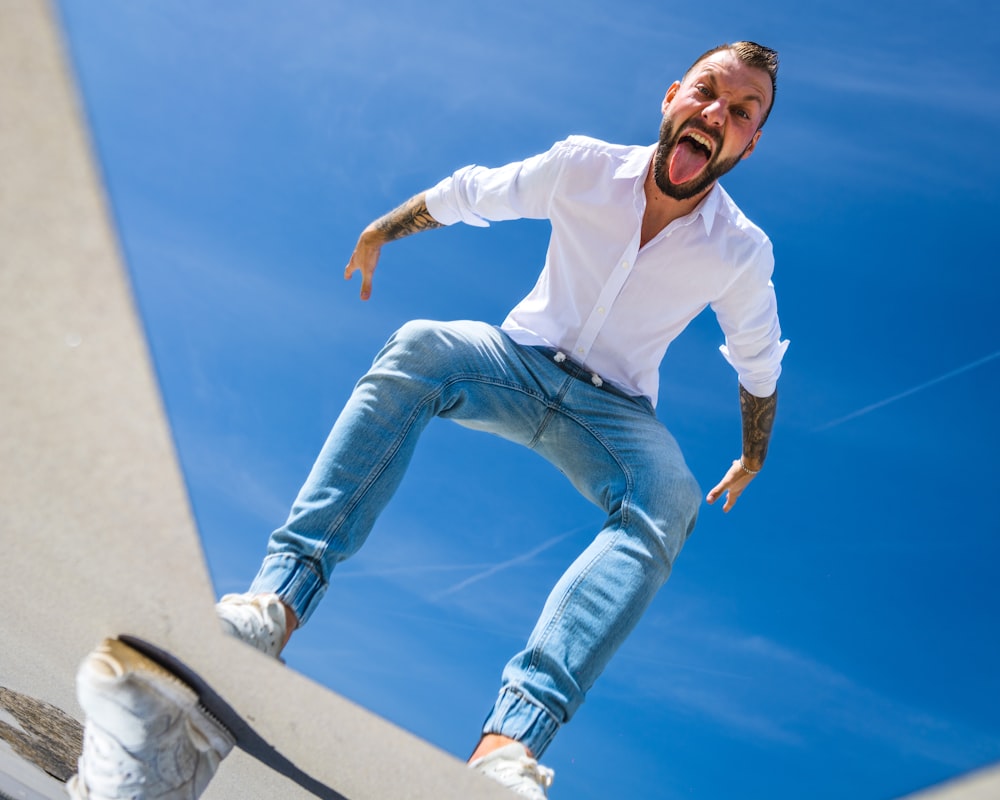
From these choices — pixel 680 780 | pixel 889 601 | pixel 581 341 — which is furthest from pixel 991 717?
pixel 581 341

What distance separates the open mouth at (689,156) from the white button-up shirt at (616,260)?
0.06m

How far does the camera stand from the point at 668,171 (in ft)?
7.26

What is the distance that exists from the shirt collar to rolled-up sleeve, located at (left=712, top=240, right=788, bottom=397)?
0.46 ft

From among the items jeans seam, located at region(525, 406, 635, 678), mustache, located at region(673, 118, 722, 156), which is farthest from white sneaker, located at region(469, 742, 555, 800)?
mustache, located at region(673, 118, 722, 156)

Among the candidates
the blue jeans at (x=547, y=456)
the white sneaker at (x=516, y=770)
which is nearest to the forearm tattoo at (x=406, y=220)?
the blue jeans at (x=547, y=456)

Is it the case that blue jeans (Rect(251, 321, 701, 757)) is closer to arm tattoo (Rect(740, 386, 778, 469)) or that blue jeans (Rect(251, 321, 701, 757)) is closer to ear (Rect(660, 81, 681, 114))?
arm tattoo (Rect(740, 386, 778, 469))

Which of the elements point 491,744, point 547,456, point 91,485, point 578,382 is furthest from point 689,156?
point 91,485

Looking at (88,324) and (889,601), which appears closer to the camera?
(88,324)

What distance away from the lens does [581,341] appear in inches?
84.5

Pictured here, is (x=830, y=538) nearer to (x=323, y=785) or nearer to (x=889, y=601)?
(x=889, y=601)

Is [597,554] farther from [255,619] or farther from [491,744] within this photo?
[255,619]

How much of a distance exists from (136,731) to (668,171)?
5.35ft

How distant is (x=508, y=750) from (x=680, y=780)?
2769 mm

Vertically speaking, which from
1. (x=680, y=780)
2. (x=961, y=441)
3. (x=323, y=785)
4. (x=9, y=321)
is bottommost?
(x=323, y=785)
